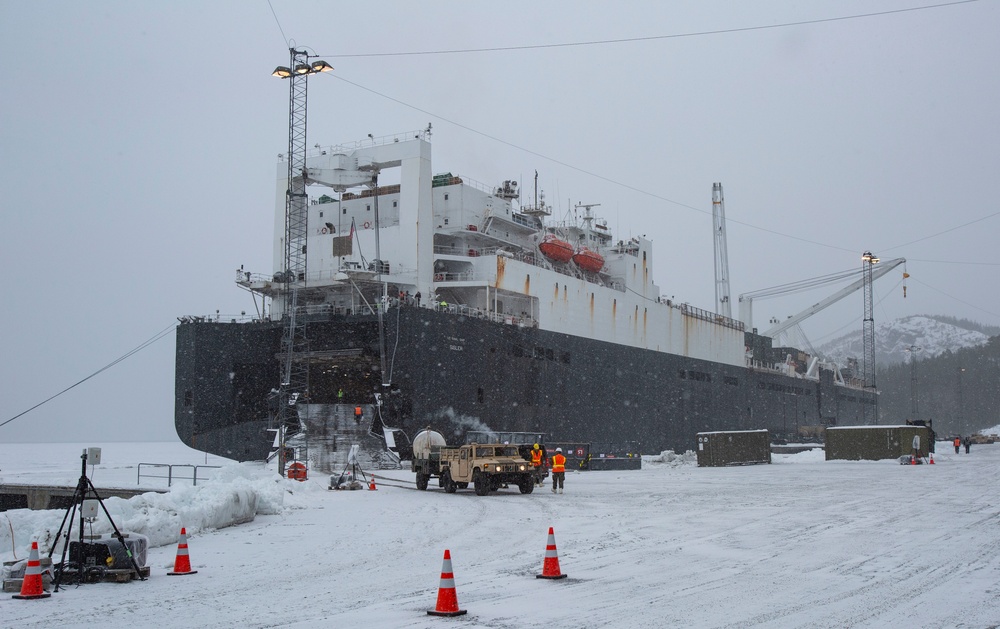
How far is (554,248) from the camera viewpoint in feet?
133

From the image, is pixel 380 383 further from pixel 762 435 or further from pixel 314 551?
pixel 314 551

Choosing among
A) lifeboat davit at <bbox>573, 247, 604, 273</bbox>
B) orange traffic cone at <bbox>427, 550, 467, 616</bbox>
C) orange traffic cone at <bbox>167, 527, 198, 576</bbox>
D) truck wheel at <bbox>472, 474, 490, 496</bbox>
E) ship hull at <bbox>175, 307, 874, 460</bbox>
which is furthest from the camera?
lifeboat davit at <bbox>573, 247, 604, 273</bbox>

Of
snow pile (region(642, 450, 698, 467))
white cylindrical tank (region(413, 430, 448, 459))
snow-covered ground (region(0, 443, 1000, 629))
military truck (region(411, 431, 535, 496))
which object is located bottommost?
snow pile (region(642, 450, 698, 467))

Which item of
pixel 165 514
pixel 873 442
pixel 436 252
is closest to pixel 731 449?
pixel 873 442

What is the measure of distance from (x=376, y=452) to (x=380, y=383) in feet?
10.5

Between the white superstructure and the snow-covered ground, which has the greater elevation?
the white superstructure

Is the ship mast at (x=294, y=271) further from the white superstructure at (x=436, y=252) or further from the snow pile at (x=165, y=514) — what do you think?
the snow pile at (x=165, y=514)

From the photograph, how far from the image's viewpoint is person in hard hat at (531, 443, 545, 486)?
78.0ft

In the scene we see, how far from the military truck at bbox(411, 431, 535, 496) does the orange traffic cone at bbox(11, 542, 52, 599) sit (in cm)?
1337

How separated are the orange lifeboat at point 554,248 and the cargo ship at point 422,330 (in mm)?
76

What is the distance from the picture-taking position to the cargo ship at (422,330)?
1254 inches

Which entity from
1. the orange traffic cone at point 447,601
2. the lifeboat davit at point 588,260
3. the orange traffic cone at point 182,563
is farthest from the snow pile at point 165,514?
the lifeboat davit at point 588,260

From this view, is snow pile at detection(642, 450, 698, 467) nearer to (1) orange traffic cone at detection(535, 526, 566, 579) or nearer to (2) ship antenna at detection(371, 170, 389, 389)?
(2) ship antenna at detection(371, 170, 389, 389)

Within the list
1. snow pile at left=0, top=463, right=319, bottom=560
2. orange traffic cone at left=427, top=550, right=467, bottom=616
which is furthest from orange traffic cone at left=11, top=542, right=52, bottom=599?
orange traffic cone at left=427, top=550, right=467, bottom=616
